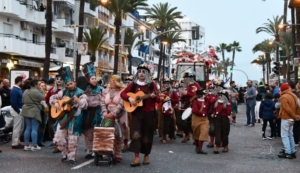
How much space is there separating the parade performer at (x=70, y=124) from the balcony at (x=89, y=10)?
47720mm

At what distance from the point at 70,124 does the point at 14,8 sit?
2931 centimetres

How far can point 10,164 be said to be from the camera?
36.4ft

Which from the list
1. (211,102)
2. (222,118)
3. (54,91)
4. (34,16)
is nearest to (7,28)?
(34,16)

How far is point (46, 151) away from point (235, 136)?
7774 mm

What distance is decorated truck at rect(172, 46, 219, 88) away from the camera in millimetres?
30469

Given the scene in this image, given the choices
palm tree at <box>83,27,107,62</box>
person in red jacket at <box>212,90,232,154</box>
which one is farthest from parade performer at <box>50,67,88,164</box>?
palm tree at <box>83,27,107,62</box>

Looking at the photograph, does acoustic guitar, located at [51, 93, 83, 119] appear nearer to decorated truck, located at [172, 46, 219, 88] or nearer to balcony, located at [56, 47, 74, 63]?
decorated truck, located at [172, 46, 219, 88]

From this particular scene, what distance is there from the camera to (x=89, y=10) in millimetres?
59344

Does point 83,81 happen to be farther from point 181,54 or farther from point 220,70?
point 220,70

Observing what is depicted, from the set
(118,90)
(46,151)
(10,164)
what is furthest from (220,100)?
(10,164)

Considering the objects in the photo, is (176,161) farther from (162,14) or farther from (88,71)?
(162,14)

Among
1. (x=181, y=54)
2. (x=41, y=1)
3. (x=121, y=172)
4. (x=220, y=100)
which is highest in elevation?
(x=41, y=1)

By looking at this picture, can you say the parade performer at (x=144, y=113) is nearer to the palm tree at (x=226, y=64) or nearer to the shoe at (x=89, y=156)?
the shoe at (x=89, y=156)

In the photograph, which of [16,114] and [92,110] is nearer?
[92,110]
